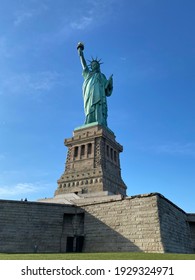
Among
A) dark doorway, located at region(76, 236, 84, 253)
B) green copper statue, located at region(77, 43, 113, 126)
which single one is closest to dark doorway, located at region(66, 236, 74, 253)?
dark doorway, located at region(76, 236, 84, 253)

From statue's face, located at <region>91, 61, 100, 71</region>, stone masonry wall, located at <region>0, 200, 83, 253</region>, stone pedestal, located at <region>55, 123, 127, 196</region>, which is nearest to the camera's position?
stone masonry wall, located at <region>0, 200, 83, 253</region>

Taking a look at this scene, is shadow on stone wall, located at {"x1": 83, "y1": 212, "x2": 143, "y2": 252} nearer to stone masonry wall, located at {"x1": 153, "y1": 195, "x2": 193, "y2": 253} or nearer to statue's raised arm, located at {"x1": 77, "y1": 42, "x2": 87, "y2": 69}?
stone masonry wall, located at {"x1": 153, "y1": 195, "x2": 193, "y2": 253}

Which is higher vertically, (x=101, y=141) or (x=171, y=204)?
(x=101, y=141)

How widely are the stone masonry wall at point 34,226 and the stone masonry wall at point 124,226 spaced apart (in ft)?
5.64

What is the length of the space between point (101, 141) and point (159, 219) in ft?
76.1

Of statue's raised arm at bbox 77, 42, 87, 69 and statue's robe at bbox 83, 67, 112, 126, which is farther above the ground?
statue's raised arm at bbox 77, 42, 87, 69

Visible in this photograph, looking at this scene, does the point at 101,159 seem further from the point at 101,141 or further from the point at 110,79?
the point at 110,79

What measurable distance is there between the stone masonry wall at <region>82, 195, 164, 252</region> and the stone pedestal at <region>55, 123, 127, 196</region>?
1367cm

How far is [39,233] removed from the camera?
74.3 ft

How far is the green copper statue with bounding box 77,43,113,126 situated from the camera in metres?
46.2

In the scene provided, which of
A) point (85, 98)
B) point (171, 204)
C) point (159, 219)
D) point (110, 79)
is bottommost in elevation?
point (159, 219)
